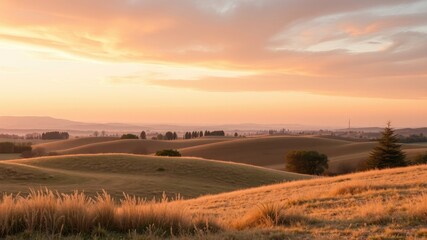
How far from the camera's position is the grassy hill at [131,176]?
3575 centimetres

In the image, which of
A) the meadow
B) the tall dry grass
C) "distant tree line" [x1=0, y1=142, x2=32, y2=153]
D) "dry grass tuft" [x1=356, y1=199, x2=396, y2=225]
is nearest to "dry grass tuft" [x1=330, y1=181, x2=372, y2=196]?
"dry grass tuft" [x1=356, y1=199, x2=396, y2=225]

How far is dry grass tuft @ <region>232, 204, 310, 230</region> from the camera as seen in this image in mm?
8945

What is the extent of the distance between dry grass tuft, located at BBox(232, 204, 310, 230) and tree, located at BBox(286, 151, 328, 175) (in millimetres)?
73316

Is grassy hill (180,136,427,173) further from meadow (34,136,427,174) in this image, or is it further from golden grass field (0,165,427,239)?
golden grass field (0,165,427,239)

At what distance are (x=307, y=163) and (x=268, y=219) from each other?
73891 mm

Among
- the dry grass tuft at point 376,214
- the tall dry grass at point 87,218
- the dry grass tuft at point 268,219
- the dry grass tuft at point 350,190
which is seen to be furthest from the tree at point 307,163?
the tall dry grass at point 87,218

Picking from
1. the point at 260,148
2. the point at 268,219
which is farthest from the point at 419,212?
the point at 260,148

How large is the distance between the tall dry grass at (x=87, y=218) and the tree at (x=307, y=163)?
74.7 metres

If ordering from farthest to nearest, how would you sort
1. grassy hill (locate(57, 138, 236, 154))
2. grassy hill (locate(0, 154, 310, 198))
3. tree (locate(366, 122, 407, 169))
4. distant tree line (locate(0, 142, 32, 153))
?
1. grassy hill (locate(57, 138, 236, 154))
2. distant tree line (locate(0, 142, 32, 153))
3. tree (locate(366, 122, 407, 169))
4. grassy hill (locate(0, 154, 310, 198))

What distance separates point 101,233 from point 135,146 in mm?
142405

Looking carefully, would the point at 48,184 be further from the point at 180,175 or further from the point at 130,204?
the point at 130,204

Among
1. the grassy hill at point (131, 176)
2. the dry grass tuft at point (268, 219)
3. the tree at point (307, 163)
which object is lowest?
the tree at point (307, 163)

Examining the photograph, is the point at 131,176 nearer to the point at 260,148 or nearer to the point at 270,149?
the point at 270,149

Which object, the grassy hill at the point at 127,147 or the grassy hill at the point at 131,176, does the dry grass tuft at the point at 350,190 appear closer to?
the grassy hill at the point at 131,176
